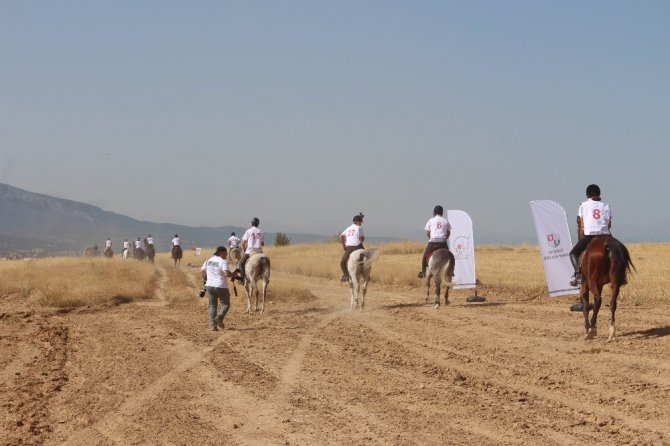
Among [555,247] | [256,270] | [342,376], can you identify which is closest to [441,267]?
[555,247]

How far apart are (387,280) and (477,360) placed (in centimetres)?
1907

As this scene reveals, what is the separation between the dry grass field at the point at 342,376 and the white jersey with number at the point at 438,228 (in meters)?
1.90

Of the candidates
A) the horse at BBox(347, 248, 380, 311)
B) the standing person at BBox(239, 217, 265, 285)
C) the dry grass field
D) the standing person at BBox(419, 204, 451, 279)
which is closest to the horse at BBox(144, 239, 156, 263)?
the dry grass field

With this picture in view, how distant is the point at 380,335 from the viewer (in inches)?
592

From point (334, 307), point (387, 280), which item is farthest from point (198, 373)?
point (387, 280)

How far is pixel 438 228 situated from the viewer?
20.3m

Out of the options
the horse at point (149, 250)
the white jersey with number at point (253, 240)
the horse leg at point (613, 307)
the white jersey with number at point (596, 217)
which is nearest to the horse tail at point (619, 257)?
the horse leg at point (613, 307)

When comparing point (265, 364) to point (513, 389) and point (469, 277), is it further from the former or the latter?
point (469, 277)

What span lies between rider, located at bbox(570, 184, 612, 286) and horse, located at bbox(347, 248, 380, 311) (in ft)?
22.3

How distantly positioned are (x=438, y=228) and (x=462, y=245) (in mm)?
2604

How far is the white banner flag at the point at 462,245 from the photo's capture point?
22.5 metres

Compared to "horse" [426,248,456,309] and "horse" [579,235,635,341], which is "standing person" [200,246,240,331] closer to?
"horse" [426,248,456,309]

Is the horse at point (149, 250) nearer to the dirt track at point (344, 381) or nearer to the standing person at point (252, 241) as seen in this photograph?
the standing person at point (252, 241)

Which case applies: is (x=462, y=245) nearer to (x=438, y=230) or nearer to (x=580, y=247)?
(x=438, y=230)
